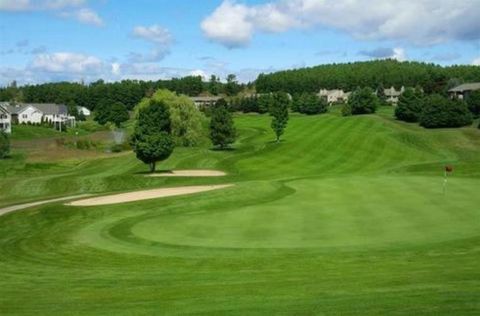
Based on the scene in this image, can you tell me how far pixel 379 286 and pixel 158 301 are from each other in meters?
4.90

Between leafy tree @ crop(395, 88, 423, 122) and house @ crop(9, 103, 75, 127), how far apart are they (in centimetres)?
9119

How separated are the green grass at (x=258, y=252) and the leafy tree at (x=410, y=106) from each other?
56.8 metres

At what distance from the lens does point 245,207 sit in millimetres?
32062

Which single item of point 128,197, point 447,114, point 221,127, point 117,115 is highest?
point 447,114

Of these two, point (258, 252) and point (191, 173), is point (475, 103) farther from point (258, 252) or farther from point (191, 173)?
point (258, 252)

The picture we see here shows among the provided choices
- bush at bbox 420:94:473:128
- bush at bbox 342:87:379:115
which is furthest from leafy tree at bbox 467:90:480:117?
bush at bbox 342:87:379:115

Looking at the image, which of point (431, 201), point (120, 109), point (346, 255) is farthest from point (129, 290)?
point (120, 109)

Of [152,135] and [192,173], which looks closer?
[152,135]

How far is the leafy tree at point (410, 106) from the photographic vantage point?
10506 cm

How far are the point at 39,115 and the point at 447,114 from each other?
115 meters

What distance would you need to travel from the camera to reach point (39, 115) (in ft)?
566

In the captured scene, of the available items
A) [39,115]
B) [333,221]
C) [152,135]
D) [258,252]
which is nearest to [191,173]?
[152,135]

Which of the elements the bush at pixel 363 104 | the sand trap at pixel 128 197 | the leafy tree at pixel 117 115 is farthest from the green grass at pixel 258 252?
the leafy tree at pixel 117 115

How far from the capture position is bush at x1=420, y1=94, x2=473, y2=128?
93938mm
